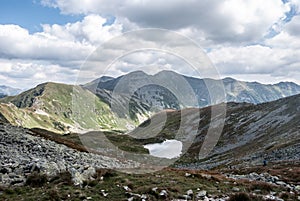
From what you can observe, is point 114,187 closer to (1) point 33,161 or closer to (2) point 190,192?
(2) point 190,192

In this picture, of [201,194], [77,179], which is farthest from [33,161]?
[201,194]

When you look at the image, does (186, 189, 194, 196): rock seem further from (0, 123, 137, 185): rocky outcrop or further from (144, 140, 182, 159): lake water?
(144, 140, 182, 159): lake water

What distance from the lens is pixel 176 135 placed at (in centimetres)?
17862

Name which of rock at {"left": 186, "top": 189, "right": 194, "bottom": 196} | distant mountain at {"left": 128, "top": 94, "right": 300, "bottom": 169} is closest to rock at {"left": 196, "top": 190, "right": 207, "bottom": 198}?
rock at {"left": 186, "top": 189, "right": 194, "bottom": 196}

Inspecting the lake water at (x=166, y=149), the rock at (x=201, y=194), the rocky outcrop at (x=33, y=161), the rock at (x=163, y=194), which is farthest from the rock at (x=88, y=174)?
the lake water at (x=166, y=149)

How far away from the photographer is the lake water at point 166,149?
405 feet

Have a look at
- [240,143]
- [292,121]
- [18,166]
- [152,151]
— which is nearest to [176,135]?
[152,151]

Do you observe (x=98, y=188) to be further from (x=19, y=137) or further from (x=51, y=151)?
(x=19, y=137)

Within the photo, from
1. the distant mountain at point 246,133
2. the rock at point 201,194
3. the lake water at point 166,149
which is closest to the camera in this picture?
the rock at point 201,194

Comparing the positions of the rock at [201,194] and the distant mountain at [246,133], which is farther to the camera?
the distant mountain at [246,133]

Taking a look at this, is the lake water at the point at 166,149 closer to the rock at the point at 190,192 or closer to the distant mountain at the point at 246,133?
the distant mountain at the point at 246,133

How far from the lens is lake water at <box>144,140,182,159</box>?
123 metres

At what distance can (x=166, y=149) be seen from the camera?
136 m

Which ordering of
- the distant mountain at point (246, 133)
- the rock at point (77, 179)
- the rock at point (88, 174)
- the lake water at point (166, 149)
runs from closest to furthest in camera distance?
the rock at point (77, 179), the rock at point (88, 174), the distant mountain at point (246, 133), the lake water at point (166, 149)
